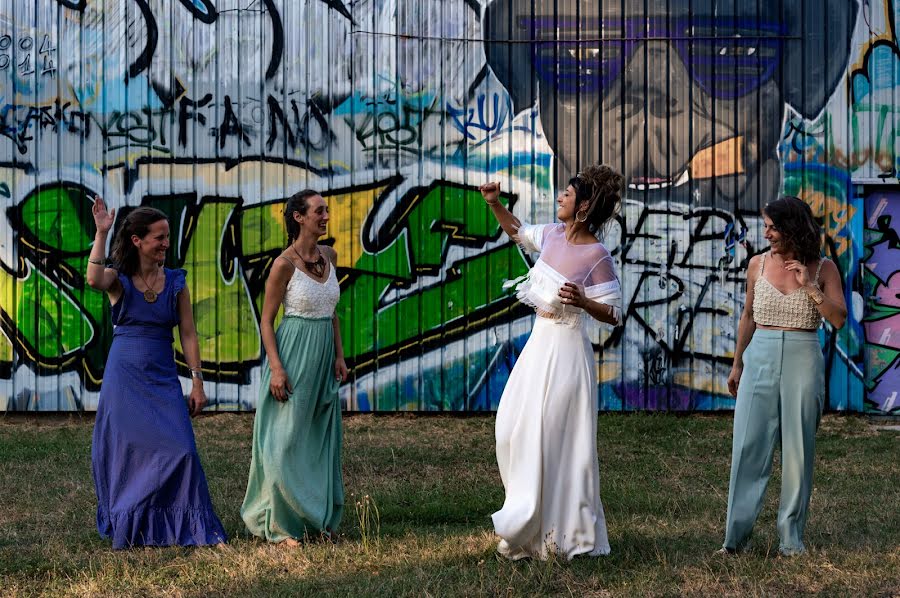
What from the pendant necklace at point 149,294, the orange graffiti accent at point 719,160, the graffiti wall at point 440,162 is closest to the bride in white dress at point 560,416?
the pendant necklace at point 149,294

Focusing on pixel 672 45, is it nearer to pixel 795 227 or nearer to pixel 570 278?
pixel 795 227

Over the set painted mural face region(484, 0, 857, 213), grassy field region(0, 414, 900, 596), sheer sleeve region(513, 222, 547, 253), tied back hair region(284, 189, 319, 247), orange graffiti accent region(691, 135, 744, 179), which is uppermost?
painted mural face region(484, 0, 857, 213)

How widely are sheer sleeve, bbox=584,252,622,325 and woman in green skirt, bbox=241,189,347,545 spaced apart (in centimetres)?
166

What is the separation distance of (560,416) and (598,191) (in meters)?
1.14

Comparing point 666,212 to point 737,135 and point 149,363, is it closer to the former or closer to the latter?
point 737,135

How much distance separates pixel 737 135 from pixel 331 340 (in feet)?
21.9

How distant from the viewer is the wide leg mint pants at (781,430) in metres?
6.05

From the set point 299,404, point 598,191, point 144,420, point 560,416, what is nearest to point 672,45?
point 598,191

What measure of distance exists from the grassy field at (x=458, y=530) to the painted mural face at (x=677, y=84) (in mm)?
2668

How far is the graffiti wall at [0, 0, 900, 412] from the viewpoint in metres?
12.1

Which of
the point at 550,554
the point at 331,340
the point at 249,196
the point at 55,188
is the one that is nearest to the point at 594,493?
the point at 550,554

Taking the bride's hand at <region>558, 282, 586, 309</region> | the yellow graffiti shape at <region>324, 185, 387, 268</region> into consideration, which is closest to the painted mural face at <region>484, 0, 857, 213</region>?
the yellow graffiti shape at <region>324, 185, 387, 268</region>

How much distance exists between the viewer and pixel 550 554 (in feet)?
18.9

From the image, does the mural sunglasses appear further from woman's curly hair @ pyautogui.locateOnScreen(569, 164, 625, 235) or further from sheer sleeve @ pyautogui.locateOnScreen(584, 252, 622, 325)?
sheer sleeve @ pyautogui.locateOnScreen(584, 252, 622, 325)
